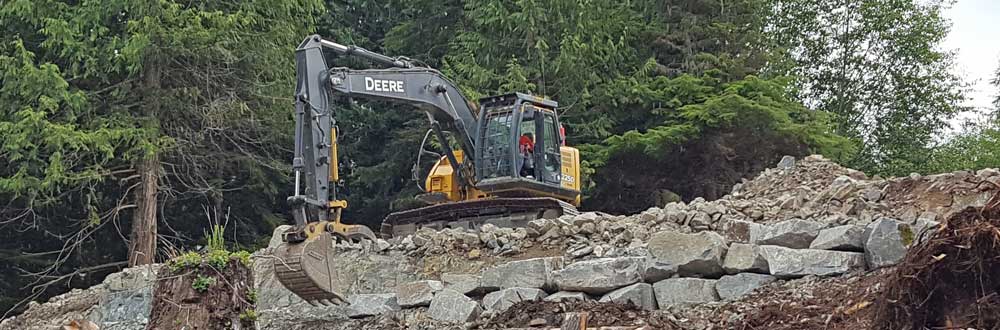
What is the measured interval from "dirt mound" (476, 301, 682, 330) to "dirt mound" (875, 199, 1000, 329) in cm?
288

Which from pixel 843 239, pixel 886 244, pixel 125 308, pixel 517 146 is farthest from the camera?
pixel 517 146

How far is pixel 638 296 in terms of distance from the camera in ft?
31.3

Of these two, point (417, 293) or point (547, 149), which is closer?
point (417, 293)

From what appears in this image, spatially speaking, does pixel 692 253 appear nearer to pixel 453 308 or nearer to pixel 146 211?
pixel 453 308

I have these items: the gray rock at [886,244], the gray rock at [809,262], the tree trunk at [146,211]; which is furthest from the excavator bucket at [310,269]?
the tree trunk at [146,211]

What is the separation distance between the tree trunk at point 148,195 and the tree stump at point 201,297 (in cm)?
1091

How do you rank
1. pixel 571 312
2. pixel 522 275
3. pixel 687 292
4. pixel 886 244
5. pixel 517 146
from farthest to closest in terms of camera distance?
pixel 517 146 < pixel 522 275 < pixel 687 292 < pixel 571 312 < pixel 886 244

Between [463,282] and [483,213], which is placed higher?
[483,213]

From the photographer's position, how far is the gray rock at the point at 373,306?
10695 millimetres

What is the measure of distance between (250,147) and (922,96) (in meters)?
15.5

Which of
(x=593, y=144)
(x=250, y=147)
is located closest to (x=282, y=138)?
(x=250, y=147)

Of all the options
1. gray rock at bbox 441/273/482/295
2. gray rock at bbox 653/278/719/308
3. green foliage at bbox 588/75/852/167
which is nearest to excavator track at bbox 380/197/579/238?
gray rock at bbox 441/273/482/295

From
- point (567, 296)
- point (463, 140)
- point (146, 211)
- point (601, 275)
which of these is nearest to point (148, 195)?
point (146, 211)

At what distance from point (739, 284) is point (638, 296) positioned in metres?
0.77
